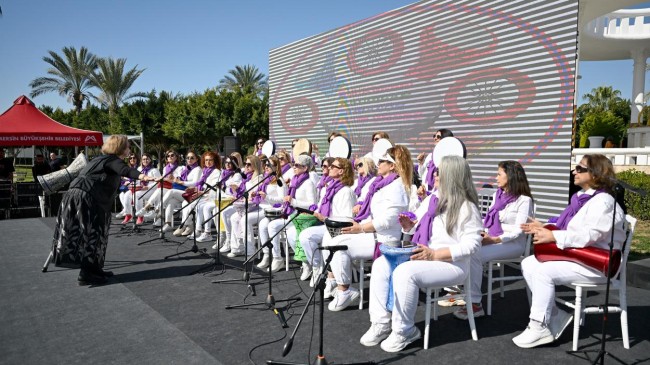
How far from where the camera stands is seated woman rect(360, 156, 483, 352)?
3.46 m

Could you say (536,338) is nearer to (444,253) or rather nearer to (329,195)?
(444,253)

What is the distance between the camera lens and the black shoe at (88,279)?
5367 millimetres

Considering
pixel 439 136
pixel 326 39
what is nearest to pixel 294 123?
pixel 326 39

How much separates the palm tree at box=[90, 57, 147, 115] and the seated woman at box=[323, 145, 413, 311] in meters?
30.8

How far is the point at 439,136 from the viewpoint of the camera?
624cm

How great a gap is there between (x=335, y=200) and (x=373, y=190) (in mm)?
615

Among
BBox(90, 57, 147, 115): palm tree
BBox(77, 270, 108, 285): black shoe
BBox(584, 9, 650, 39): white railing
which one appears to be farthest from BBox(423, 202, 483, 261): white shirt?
BBox(90, 57, 147, 115): palm tree

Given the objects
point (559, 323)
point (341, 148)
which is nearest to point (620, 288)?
point (559, 323)

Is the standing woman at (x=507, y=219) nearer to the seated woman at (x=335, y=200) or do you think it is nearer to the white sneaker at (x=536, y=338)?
the white sneaker at (x=536, y=338)

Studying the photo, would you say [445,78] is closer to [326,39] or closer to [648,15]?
[326,39]

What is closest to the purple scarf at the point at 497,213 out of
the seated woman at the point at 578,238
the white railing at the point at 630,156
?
the seated woman at the point at 578,238

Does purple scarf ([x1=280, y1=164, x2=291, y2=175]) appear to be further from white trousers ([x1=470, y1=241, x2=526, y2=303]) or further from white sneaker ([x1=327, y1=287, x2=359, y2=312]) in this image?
white trousers ([x1=470, y1=241, x2=526, y2=303])

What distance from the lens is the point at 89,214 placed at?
533 cm

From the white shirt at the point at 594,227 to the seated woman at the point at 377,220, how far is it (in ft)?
4.39
